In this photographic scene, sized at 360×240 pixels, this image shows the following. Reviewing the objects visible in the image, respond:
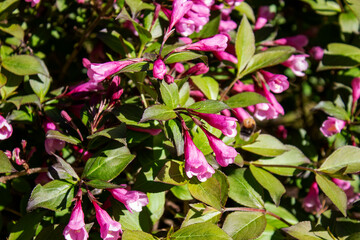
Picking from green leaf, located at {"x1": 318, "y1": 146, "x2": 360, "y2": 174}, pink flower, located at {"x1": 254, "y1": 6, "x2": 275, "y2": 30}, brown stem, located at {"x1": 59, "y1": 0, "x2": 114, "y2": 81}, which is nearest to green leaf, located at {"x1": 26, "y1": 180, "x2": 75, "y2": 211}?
brown stem, located at {"x1": 59, "y1": 0, "x2": 114, "y2": 81}

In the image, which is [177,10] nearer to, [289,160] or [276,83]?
[276,83]

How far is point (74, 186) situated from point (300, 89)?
4.96ft

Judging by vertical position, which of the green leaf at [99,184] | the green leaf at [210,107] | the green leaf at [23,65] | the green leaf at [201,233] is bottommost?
the green leaf at [201,233]

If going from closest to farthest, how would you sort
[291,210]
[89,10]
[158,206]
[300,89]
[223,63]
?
[158,206] → [223,63] → [291,210] → [89,10] → [300,89]

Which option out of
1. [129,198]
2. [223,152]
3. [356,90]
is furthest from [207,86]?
[356,90]

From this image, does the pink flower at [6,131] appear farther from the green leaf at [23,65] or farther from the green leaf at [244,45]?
the green leaf at [244,45]

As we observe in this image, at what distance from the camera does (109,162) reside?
44.9 inches

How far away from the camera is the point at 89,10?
190 cm

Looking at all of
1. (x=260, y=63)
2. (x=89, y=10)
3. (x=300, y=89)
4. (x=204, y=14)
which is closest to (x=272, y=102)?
(x=260, y=63)

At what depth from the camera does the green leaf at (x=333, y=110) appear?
1.55 meters

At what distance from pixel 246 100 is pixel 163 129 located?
1.05 ft

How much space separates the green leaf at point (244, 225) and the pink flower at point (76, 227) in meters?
0.42

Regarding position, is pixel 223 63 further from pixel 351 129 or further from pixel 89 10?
pixel 89 10

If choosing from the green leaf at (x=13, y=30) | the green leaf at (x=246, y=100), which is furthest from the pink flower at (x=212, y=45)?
the green leaf at (x=13, y=30)
